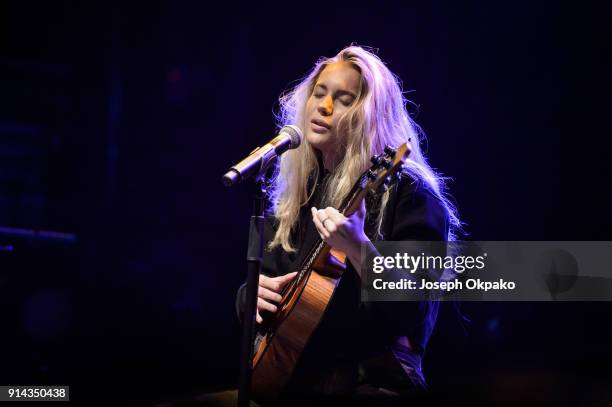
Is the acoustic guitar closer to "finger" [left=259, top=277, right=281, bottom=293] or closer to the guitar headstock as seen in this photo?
the guitar headstock

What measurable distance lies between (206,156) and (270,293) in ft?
9.07

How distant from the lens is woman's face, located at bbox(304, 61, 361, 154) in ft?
8.44

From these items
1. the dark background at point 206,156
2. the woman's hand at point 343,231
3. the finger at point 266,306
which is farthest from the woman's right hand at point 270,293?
the dark background at point 206,156

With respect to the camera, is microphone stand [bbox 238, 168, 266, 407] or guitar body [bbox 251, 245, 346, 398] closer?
microphone stand [bbox 238, 168, 266, 407]

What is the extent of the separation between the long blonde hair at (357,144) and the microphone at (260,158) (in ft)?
1.75

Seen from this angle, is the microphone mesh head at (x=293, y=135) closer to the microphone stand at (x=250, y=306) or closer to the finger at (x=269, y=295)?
the microphone stand at (x=250, y=306)

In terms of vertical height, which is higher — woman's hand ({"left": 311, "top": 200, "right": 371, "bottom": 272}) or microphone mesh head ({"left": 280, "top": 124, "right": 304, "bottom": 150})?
microphone mesh head ({"left": 280, "top": 124, "right": 304, "bottom": 150})

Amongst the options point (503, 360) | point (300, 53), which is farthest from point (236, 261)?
point (503, 360)

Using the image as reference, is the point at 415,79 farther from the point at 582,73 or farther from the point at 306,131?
the point at 306,131

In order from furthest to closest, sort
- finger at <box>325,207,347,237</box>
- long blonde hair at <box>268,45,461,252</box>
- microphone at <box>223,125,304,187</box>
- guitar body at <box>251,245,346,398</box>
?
long blonde hair at <box>268,45,461,252</box> → guitar body at <box>251,245,346,398</box> → finger at <box>325,207,347,237</box> → microphone at <box>223,125,304,187</box>

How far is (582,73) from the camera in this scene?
3.92 metres

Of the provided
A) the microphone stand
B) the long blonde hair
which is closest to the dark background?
the long blonde hair

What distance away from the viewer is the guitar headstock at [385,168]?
1.99 m

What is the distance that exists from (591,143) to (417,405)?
2674mm
